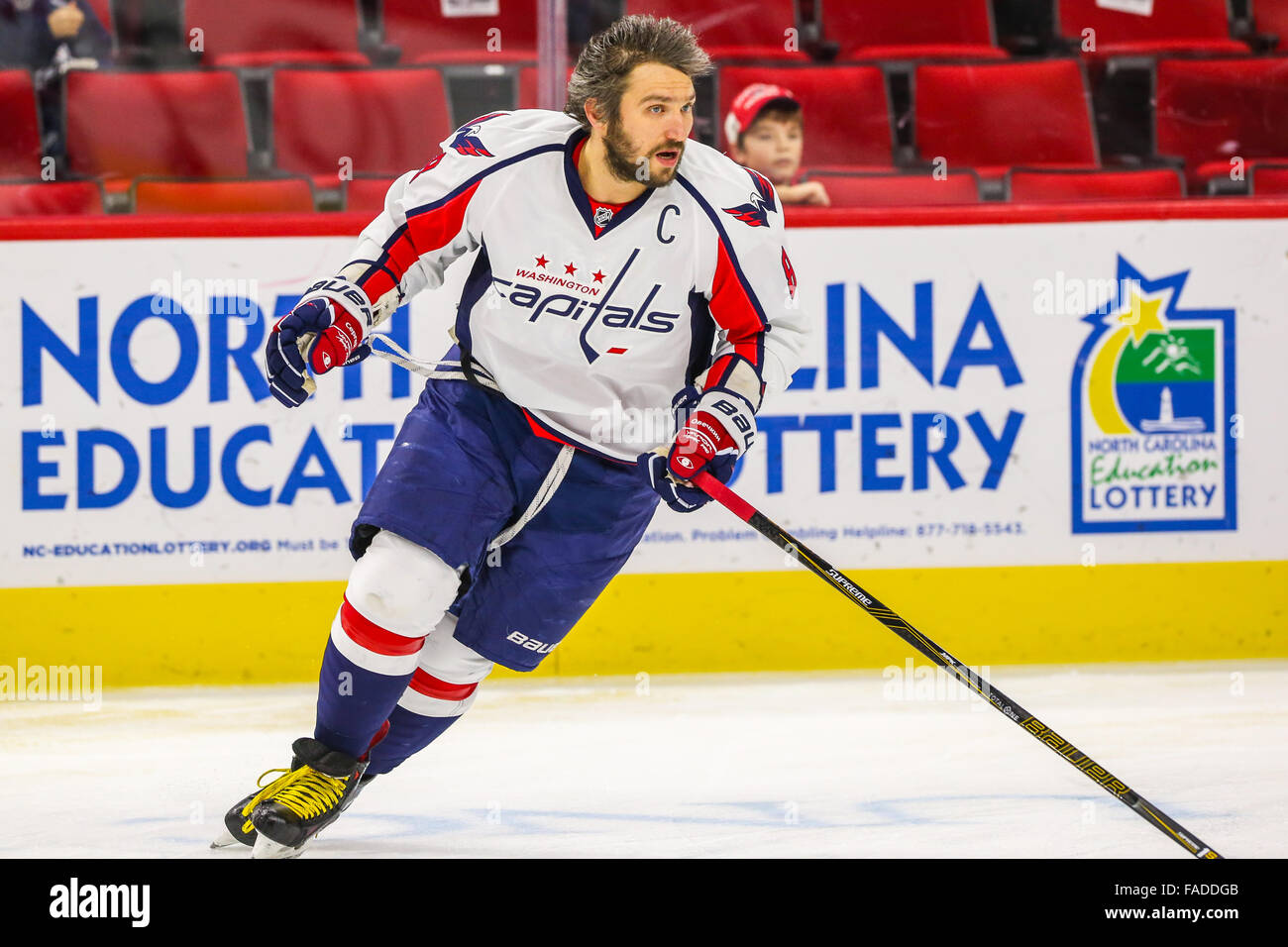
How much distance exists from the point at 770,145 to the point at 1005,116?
2.72 ft

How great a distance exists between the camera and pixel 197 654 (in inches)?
156

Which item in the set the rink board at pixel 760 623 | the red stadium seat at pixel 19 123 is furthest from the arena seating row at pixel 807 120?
the rink board at pixel 760 623

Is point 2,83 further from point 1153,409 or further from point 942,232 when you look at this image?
point 1153,409

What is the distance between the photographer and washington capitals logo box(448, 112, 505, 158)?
253 cm

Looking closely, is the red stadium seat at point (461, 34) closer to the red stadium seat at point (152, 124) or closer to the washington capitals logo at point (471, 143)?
the red stadium seat at point (152, 124)

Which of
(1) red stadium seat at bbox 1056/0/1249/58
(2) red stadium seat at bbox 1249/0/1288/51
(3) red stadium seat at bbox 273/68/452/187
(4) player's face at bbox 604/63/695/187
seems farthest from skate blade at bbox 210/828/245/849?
(2) red stadium seat at bbox 1249/0/1288/51

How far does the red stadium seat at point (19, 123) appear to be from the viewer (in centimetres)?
422

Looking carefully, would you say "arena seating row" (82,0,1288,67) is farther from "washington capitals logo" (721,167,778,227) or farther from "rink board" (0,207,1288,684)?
"washington capitals logo" (721,167,778,227)

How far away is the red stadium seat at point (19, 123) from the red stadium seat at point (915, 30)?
2418 millimetres

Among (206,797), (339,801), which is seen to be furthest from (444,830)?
(206,797)

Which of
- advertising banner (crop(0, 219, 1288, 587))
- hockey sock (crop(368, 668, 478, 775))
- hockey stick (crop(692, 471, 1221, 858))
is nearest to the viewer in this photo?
hockey stick (crop(692, 471, 1221, 858))

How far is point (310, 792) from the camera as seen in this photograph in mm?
2414

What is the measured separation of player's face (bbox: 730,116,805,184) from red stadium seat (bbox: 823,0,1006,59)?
28.2 inches

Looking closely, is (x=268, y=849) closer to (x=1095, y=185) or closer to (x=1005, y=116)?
(x=1095, y=185)
